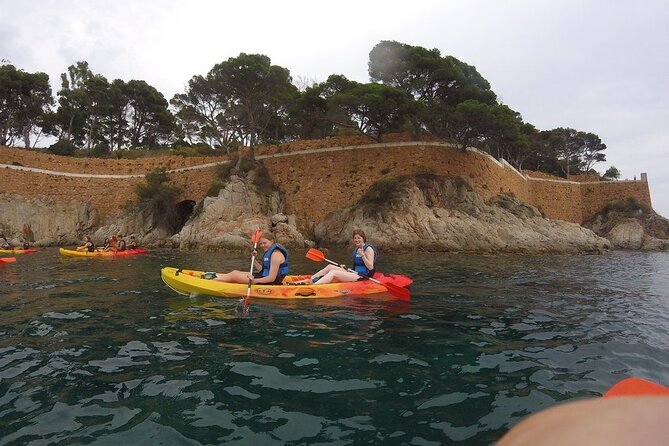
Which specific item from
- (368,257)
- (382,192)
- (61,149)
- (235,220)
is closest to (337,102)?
(382,192)

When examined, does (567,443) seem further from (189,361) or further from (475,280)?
(475,280)

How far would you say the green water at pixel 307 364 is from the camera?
3.22 m

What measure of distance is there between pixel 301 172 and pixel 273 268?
21.9 m

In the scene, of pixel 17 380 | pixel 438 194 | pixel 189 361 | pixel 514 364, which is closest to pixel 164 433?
pixel 189 361

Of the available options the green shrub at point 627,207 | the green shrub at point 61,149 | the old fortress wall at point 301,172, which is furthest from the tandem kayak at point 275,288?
the green shrub at point 627,207

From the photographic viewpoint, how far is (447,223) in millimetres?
23500

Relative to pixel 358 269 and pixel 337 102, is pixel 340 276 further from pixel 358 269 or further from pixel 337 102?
pixel 337 102

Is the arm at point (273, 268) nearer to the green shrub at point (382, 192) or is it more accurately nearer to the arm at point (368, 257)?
the arm at point (368, 257)

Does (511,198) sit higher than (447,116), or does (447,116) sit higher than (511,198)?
(447,116)

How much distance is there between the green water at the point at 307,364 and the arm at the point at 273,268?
1.94 feet

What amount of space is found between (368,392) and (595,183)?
145 ft

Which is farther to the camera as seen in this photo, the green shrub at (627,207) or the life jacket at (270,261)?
the green shrub at (627,207)

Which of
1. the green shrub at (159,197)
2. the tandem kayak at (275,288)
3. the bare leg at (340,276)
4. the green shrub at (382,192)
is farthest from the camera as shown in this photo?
the green shrub at (159,197)

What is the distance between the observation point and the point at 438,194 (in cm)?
2622
